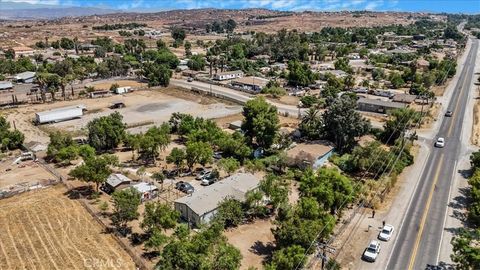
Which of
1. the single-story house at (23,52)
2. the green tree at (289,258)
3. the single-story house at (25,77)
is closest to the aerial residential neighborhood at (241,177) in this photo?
the green tree at (289,258)

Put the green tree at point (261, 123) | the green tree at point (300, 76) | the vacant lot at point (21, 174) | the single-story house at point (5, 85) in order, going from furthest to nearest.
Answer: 1. the green tree at point (300, 76)
2. the single-story house at point (5, 85)
3. the green tree at point (261, 123)
4. the vacant lot at point (21, 174)

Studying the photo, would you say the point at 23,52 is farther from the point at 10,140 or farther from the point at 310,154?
the point at 310,154

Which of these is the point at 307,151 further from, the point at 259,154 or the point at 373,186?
the point at 373,186

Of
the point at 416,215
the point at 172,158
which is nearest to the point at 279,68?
the point at 172,158

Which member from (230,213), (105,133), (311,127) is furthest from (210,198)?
(311,127)

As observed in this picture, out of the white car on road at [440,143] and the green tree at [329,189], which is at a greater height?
the green tree at [329,189]

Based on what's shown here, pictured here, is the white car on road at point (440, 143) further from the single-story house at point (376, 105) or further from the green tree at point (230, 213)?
the green tree at point (230, 213)

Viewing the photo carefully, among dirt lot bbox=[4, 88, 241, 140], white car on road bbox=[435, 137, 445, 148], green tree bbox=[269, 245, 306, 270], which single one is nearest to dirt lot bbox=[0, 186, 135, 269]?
green tree bbox=[269, 245, 306, 270]
